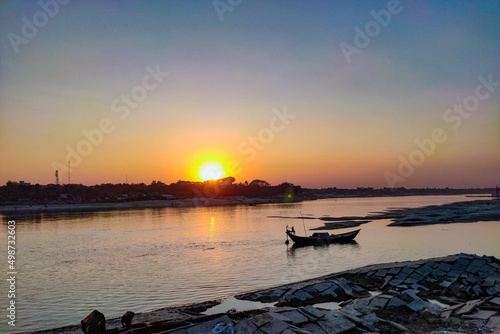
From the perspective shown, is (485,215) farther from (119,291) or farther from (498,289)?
(119,291)

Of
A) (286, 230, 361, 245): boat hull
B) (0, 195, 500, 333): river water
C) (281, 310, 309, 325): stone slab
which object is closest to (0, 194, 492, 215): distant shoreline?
(0, 195, 500, 333): river water

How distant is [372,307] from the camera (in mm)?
15125

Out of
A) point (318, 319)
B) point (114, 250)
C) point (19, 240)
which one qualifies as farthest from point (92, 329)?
point (19, 240)

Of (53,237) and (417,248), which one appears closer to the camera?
(417,248)

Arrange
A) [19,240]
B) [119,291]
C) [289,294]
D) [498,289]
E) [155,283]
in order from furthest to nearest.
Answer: [19,240]
[155,283]
[119,291]
[289,294]
[498,289]

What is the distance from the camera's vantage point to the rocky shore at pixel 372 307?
492 inches

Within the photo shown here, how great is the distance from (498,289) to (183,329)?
1445 centimetres

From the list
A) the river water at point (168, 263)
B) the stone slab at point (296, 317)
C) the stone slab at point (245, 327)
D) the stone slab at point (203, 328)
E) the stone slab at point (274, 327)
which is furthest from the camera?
the river water at point (168, 263)

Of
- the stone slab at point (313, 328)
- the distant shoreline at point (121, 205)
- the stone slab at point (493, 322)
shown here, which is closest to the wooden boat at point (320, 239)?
the stone slab at point (493, 322)

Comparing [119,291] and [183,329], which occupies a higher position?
[183,329]

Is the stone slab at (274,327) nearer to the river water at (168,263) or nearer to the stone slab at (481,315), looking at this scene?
the stone slab at (481,315)

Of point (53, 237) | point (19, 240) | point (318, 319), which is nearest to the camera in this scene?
point (318, 319)

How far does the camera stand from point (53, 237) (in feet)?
182

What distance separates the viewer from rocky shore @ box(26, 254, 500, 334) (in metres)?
12.5
